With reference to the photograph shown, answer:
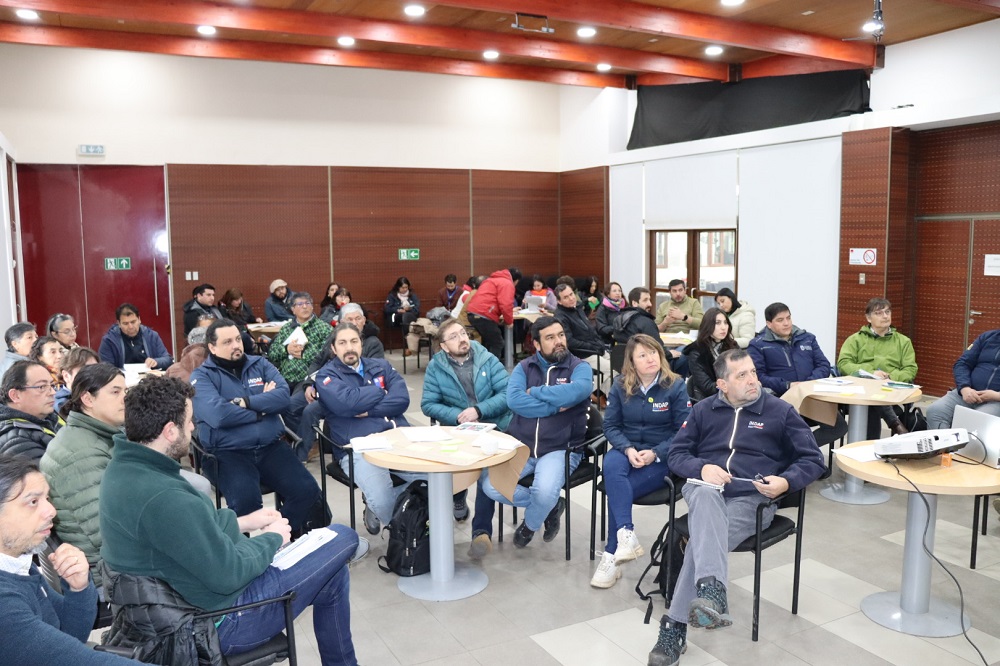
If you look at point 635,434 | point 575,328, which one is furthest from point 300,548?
point 575,328

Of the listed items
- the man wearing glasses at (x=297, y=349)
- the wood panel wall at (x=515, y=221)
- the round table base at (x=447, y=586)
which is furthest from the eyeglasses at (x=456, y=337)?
the wood panel wall at (x=515, y=221)

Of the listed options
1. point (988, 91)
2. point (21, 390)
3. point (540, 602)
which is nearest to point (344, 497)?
Result: point (540, 602)

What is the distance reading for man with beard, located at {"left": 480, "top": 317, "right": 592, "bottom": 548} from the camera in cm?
450

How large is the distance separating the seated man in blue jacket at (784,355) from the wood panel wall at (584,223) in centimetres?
721

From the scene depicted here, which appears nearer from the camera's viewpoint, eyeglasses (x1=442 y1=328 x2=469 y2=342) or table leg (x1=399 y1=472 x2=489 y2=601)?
table leg (x1=399 y1=472 x2=489 y2=601)

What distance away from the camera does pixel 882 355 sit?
6.18 m

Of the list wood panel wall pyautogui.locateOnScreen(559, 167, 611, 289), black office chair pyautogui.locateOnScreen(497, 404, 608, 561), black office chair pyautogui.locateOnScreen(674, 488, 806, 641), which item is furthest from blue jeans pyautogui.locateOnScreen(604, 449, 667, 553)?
wood panel wall pyautogui.locateOnScreen(559, 167, 611, 289)

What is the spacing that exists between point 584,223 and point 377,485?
9652 millimetres

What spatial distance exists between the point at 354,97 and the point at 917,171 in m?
7.96

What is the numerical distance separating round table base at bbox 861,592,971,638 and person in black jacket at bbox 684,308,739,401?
2.09 m

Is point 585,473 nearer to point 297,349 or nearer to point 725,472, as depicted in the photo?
point 725,472

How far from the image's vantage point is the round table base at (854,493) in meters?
5.39

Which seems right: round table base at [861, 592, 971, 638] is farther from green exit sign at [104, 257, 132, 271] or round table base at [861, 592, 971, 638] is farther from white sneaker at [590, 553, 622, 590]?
green exit sign at [104, 257, 132, 271]

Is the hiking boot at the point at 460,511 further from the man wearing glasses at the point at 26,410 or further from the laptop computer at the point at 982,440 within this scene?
the laptop computer at the point at 982,440
